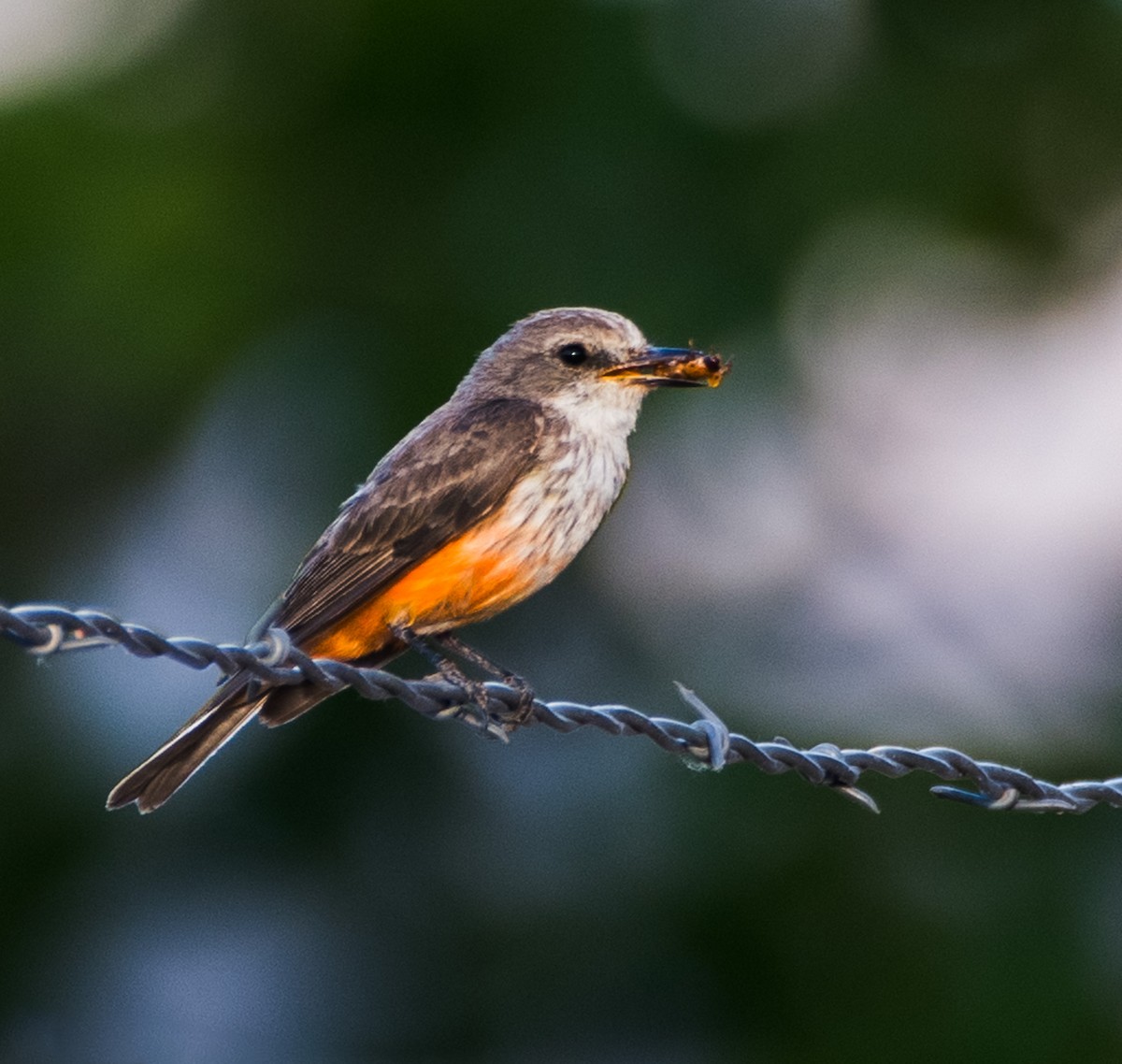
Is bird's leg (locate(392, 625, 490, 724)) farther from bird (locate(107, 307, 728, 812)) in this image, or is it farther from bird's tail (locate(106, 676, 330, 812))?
bird's tail (locate(106, 676, 330, 812))

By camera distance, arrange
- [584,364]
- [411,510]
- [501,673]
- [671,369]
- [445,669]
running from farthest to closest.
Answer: [584,364] < [671,369] < [411,510] < [501,673] < [445,669]

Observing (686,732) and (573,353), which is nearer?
(686,732)

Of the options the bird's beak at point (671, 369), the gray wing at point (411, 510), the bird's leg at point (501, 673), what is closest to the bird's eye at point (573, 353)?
the bird's beak at point (671, 369)

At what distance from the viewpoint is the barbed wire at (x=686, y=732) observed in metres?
3.87

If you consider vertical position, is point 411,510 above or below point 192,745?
above

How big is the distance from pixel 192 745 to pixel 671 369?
82.9 inches

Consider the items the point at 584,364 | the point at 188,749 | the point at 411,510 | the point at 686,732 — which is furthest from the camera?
the point at 584,364

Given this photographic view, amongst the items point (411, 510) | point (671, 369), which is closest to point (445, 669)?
point (411, 510)

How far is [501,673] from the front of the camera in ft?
19.4

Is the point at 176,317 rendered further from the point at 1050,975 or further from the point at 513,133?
the point at 1050,975

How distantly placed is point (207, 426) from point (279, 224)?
5.50ft

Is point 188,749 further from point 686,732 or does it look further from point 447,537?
point 686,732

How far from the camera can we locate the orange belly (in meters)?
5.89

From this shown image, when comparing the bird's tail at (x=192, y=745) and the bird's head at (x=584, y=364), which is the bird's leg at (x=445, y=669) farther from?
the bird's head at (x=584, y=364)
